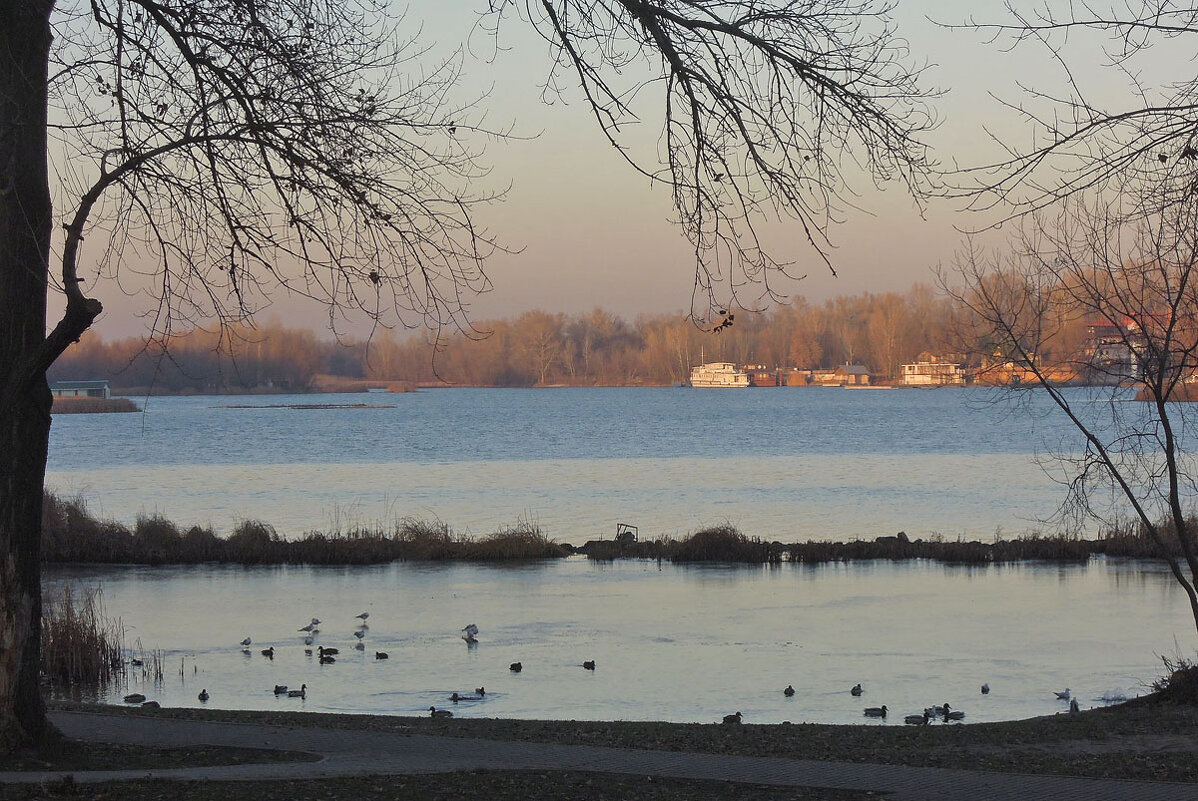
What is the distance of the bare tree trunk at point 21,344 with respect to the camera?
935 cm

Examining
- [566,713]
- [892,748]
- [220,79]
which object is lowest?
[566,713]

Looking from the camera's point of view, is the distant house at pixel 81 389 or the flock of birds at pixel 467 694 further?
the distant house at pixel 81 389

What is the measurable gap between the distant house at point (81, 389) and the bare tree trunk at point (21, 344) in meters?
162

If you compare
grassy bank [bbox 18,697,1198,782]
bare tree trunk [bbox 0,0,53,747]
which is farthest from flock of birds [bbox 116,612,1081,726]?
bare tree trunk [bbox 0,0,53,747]

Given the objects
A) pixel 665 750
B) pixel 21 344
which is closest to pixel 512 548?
pixel 665 750

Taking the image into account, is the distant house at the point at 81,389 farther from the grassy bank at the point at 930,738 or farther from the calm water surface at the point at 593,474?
the grassy bank at the point at 930,738

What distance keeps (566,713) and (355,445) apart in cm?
8034

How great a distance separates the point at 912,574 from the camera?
3288 centimetres

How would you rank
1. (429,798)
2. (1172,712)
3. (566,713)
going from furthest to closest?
(566,713) < (1172,712) < (429,798)

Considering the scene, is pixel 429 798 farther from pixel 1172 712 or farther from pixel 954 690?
pixel 954 690

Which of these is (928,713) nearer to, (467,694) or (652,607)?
(467,694)

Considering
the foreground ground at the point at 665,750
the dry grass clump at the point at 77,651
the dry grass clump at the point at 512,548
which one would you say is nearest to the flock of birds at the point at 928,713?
the foreground ground at the point at 665,750

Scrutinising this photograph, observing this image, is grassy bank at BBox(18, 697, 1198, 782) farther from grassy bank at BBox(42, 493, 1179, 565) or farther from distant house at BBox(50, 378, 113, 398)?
distant house at BBox(50, 378, 113, 398)

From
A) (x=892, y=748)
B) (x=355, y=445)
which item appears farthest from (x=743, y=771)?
(x=355, y=445)
